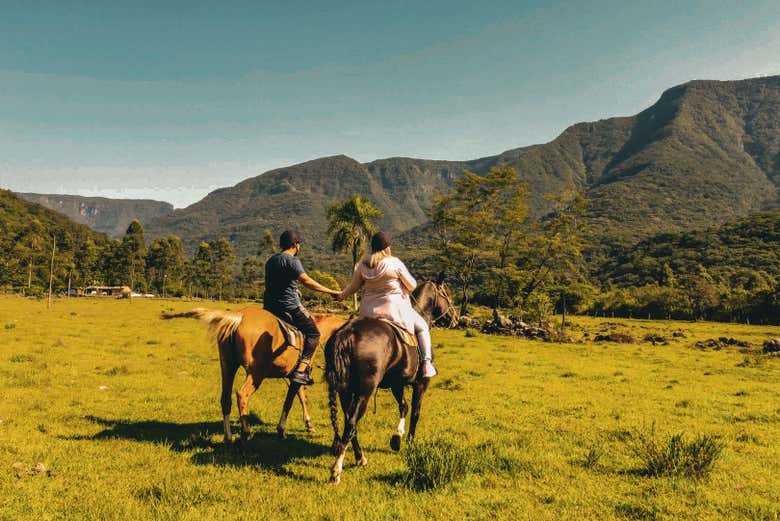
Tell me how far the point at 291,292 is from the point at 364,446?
3244mm

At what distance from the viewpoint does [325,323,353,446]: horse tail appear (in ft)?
19.5

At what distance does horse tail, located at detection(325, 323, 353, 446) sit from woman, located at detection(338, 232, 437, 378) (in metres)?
0.99

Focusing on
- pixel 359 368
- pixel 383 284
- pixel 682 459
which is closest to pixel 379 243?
pixel 383 284

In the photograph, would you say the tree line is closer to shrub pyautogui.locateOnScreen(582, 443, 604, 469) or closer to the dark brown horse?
the dark brown horse

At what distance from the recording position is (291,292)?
25.4ft

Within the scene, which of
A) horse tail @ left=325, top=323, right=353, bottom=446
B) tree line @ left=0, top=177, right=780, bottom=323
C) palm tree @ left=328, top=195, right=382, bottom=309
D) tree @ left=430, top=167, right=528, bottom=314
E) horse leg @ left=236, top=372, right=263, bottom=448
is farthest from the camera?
palm tree @ left=328, top=195, right=382, bottom=309

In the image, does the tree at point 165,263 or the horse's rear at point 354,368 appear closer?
the horse's rear at point 354,368

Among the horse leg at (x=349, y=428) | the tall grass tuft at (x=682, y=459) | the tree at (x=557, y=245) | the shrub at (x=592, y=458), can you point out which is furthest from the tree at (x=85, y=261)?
the tall grass tuft at (x=682, y=459)

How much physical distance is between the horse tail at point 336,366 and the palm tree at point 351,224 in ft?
143

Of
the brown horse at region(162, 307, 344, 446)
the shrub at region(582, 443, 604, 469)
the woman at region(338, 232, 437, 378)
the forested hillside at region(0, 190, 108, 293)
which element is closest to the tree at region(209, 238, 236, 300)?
the forested hillside at region(0, 190, 108, 293)

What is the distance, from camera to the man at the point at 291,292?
748cm

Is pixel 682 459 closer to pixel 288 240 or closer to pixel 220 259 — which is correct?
pixel 288 240

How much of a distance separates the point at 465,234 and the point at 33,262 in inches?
3571

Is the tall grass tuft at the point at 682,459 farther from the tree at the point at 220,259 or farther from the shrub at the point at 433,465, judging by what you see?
the tree at the point at 220,259
